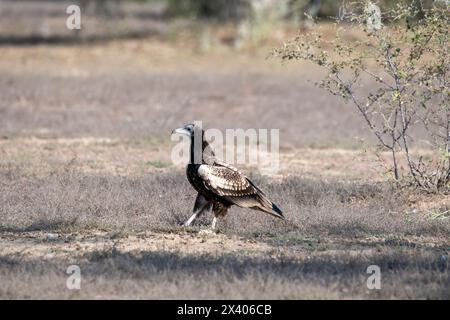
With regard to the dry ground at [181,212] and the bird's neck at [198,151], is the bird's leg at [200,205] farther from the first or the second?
the bird's neck at [198,151]

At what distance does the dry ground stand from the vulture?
0.89ft

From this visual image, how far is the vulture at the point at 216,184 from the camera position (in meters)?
9.09

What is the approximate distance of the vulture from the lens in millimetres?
9094

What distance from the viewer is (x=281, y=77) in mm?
25156

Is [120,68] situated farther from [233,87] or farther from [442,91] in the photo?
[442,91]

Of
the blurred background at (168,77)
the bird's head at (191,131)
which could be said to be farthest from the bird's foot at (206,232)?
the blurred background at (168,77)

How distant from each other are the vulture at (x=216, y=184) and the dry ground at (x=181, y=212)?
0.89 ft

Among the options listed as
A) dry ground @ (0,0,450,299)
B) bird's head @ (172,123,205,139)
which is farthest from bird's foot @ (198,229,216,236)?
bird's head @ (172,123,205,139)

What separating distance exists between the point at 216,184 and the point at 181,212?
104 cm

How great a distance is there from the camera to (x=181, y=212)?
32.8 ft

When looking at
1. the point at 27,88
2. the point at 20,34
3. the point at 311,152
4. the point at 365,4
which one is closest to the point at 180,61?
the point at 27,88

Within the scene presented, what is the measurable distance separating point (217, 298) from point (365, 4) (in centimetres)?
490

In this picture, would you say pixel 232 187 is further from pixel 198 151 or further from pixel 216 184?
pixel 198 151
